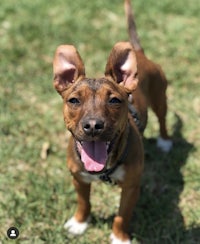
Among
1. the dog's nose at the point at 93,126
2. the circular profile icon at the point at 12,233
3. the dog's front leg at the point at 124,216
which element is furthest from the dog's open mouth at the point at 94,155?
the circular profile icon at the point at 12,233

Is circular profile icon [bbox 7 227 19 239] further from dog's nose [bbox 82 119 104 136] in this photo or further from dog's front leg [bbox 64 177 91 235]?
dog's nose [bbox 82 119 104 136]

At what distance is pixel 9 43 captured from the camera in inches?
260

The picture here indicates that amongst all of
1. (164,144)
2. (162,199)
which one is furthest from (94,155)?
(164,144)

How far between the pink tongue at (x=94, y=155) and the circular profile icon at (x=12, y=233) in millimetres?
1175

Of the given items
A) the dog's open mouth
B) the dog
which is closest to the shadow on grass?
the dog

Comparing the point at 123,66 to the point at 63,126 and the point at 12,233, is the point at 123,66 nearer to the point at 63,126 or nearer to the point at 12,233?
the point at 12,233

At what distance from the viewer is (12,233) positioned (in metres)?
4.22

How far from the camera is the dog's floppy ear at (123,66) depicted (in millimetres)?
3600

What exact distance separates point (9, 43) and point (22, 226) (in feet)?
9.94

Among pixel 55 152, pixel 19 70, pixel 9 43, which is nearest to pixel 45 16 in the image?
pixel 9 43

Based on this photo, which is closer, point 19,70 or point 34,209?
point 34,209

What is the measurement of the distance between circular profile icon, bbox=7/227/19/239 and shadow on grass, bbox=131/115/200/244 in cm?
103

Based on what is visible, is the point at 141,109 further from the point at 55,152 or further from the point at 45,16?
the point at 45,16

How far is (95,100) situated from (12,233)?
1565 millimetres
